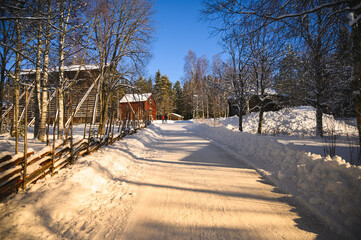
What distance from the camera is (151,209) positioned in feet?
8.68

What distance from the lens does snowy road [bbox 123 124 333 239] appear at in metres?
2.07

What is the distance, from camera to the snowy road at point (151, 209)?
81.2 inches

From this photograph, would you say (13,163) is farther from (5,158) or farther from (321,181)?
(321,181)

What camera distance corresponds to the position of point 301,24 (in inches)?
177

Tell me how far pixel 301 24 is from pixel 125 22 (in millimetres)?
10394

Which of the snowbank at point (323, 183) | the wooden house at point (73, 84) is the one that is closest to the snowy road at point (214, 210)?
the snowbank at point (323, 183)

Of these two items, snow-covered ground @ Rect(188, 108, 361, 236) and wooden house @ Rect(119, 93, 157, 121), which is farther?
wooden house @ Rect(119, 93, 157, 121)

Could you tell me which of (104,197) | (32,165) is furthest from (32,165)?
(104,197)

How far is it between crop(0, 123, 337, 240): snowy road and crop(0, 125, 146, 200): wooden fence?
0.53 feet

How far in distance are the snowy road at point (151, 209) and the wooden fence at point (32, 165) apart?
0.16m

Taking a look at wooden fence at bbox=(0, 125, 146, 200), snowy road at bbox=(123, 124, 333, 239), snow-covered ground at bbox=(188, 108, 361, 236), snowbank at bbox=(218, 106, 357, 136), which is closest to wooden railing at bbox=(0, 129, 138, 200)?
wooden fence at bbox=(0, 125, 146, 200)

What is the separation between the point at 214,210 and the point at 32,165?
10.9 ft

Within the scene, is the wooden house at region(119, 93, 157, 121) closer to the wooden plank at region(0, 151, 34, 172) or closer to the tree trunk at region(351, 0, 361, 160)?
the wooden plank at region(0, 151, 34, 172)

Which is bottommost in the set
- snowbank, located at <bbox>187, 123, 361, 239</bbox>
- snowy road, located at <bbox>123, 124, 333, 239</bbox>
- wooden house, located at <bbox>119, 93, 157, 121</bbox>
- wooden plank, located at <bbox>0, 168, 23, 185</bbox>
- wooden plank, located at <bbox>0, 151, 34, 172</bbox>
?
Result: snowy road, located at <bbox>123, 124, 333, 239</bbox>
